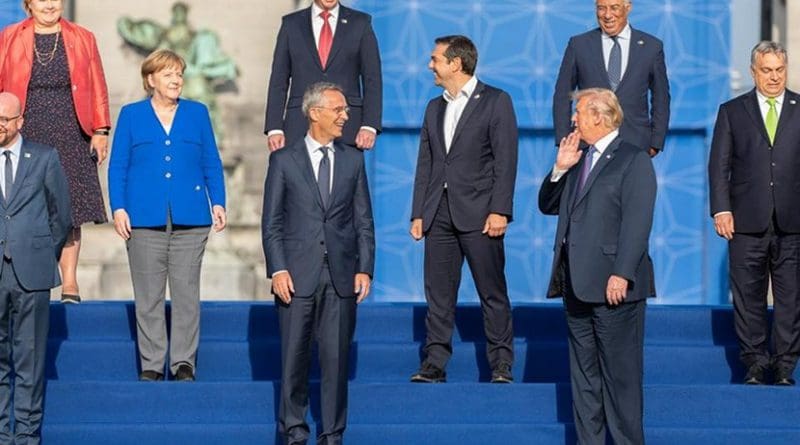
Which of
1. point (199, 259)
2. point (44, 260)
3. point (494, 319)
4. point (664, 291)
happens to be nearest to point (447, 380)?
point (494, 319)

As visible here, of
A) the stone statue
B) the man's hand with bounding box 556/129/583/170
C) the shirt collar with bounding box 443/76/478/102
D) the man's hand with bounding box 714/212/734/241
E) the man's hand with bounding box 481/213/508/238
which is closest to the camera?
the man's hand with bounding box 556/129/583/170

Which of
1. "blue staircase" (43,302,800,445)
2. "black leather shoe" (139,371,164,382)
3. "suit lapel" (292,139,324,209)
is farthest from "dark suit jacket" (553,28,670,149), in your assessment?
"black leather shoe" (139,371,164,382)

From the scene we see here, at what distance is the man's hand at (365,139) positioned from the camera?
9.55 meters

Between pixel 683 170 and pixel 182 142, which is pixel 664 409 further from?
pixel 683 170

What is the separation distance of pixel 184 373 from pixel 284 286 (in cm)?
106

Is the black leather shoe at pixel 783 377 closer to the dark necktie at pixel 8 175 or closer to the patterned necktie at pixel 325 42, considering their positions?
the patterned necktie at pixel 325 42

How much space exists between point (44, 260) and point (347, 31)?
204 centimetres

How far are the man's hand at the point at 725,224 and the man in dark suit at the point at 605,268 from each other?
1092 millimetres

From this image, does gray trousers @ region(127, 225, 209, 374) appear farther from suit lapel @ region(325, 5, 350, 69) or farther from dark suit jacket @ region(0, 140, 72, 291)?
suit lapel @ region(325, 5, 350, 69)

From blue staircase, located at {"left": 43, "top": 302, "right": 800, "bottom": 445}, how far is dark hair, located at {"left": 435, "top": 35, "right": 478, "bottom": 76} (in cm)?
134

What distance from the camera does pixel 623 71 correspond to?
9617 millimetres

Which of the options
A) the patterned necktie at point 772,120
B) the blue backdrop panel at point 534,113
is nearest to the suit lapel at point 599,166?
the patterned necktie at point 772,120

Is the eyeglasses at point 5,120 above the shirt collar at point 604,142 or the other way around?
above

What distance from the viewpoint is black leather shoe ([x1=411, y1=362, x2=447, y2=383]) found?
9.23 metres
